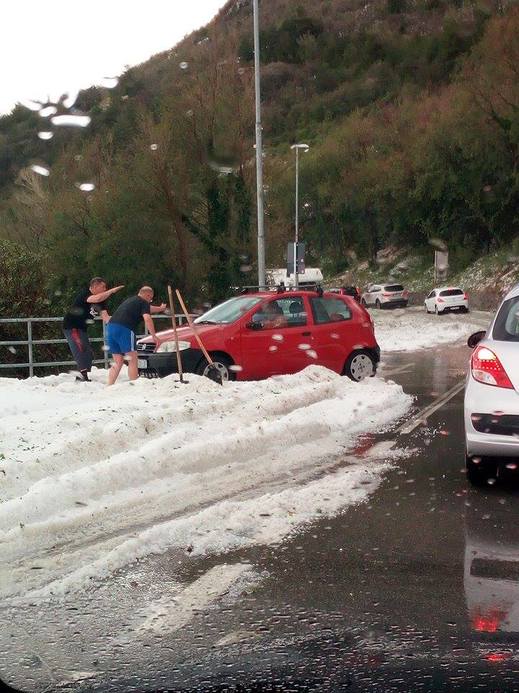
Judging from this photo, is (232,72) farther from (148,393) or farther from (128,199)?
(148,393)


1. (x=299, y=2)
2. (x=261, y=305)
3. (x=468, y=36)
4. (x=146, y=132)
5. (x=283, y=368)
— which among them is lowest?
(x=283, y=368)

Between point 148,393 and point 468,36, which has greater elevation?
point 468,36

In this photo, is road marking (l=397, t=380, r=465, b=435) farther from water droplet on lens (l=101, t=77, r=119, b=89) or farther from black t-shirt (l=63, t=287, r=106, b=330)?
water droplet on lens (l=101, t=77, r=119, b=89)

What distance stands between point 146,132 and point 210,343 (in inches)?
819

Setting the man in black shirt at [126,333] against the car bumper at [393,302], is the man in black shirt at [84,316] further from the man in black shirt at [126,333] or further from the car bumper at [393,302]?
the car bumper at [393,302]

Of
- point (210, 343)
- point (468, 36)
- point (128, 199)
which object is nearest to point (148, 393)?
point (210, 343)

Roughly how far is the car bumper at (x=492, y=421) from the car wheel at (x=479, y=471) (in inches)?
6.6

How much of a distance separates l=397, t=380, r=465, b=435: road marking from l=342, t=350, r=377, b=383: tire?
1448mm

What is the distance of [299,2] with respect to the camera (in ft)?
567

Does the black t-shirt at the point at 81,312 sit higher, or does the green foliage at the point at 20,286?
the black t-shirt at the point at 81,312

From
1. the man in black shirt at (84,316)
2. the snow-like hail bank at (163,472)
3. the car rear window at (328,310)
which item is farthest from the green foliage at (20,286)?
the snow-like hail bank at (163,472)

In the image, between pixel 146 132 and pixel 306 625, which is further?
pixel 146 132

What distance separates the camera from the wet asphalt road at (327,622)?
148 inches

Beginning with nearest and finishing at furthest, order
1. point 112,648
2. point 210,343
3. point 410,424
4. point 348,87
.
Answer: point 112,648 → point 410,424 → point 210,343 → point 348,87
